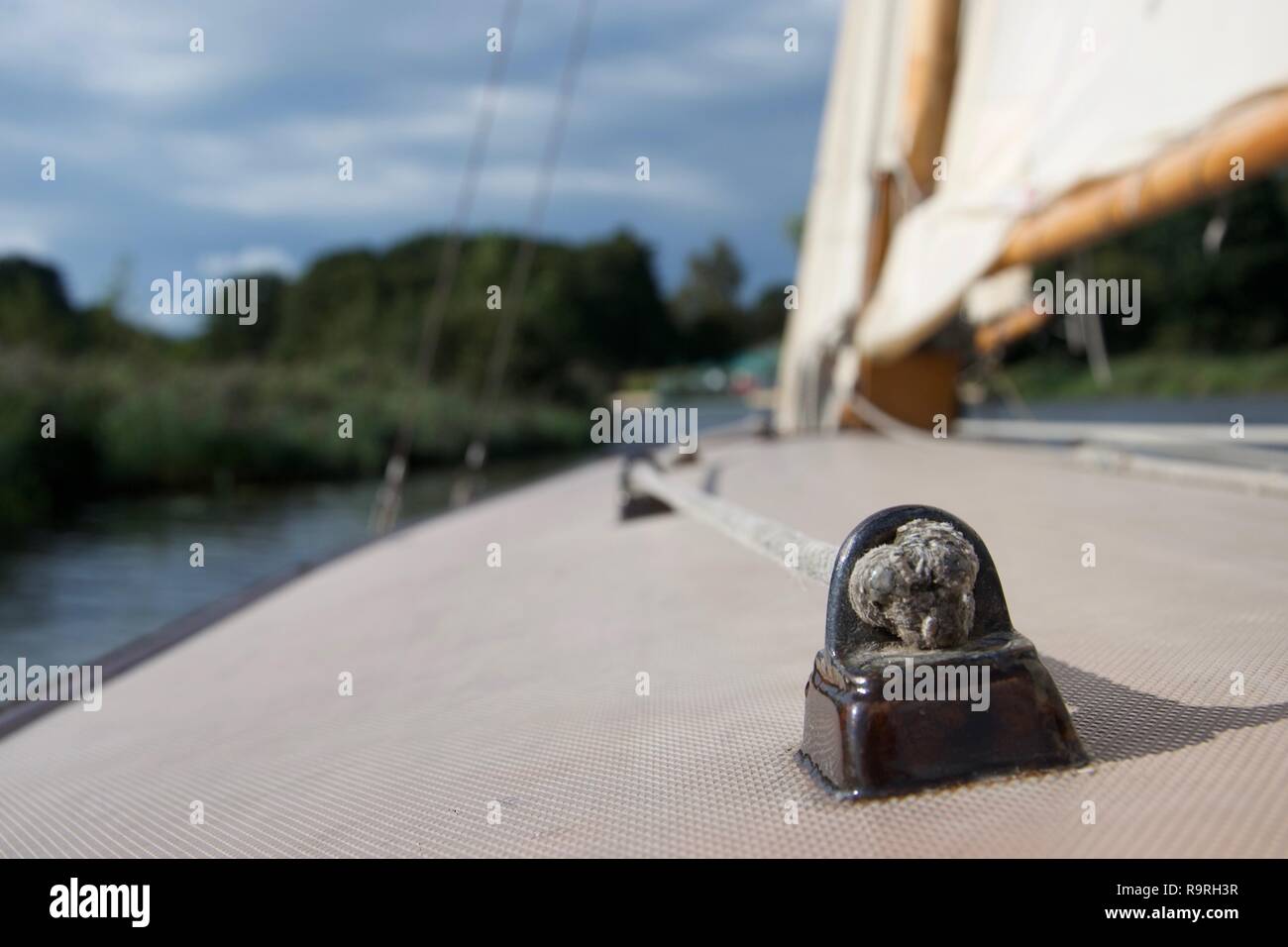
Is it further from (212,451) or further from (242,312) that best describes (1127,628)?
(212,451)

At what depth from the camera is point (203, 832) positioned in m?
1.11

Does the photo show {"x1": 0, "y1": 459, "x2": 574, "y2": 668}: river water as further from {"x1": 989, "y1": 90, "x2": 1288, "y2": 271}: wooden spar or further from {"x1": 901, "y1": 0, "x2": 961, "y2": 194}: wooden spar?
{"x1": 901, "y1": 0, "x2": 961, "y2": 194}: wooden spar

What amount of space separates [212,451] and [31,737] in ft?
35.8

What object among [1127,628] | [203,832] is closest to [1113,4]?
[1127,628]

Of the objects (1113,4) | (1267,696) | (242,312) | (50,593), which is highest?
(1113,4)

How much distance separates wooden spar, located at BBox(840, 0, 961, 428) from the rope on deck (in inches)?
106

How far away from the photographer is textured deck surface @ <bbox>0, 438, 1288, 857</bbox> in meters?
0.86

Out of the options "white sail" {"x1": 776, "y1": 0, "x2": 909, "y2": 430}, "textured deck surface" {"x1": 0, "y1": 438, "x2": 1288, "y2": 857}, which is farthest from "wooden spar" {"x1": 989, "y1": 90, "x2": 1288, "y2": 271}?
"white sail" {"x1": 776, "y1": 0, "x2": 909, "y2": 430}

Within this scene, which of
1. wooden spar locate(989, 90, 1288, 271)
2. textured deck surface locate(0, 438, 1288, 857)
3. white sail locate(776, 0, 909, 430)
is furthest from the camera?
white sail locate(776, 0, 909, 430)

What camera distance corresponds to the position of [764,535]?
49.9 inches

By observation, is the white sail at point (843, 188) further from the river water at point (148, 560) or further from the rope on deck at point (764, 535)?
the rope on deck at point (764, 535)

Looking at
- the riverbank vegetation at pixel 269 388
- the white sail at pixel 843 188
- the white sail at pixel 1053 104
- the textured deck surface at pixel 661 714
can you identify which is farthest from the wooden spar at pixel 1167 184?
the riverbank vegetation at pixel 269 388

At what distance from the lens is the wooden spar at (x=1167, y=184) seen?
193cm

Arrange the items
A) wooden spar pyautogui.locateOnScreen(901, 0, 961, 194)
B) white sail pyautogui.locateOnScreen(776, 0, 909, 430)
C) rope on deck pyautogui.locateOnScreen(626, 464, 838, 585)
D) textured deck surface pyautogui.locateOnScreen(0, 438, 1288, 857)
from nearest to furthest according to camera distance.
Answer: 1. textured deck surface pyautogui.locateOnScreen(0, 438, 1288, 857)
2. rope on deck pyautogui.locateOnScreen(626, 464, 838, 585)
3. wooden spar pyautogui.locateOnScreen(901, 0, 961, 194)
4. white sail pyautogui.locateOnScreen(776, 0, 909, 430)
